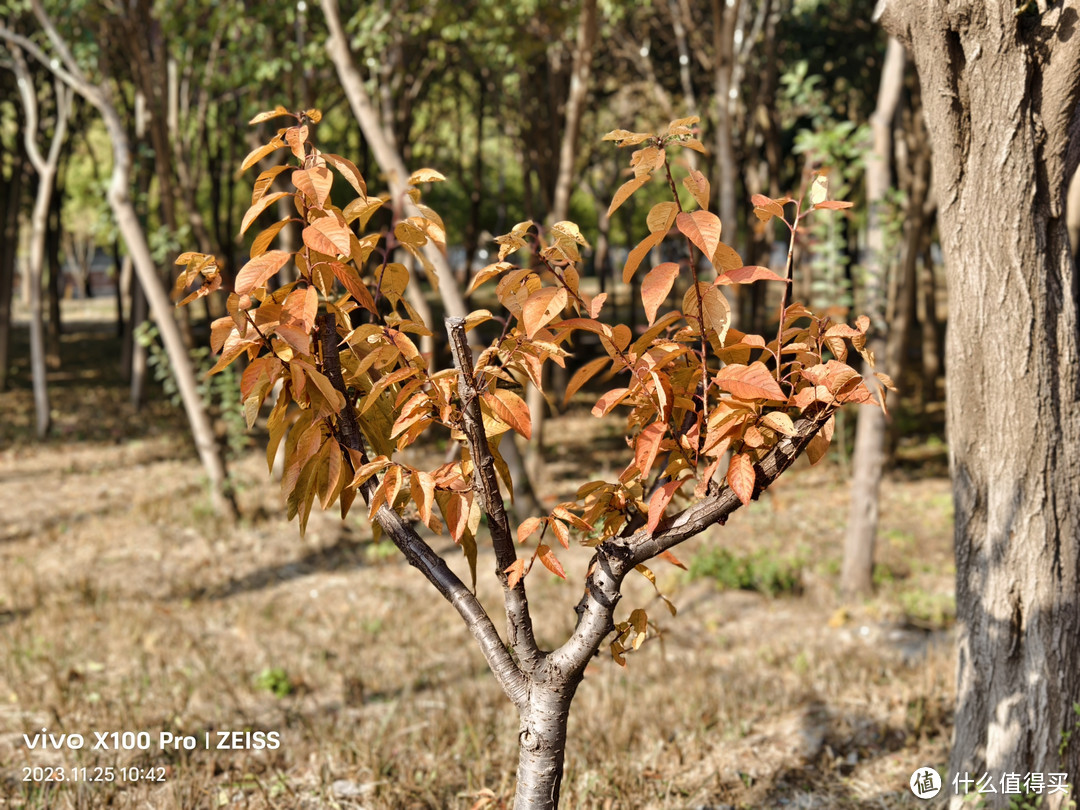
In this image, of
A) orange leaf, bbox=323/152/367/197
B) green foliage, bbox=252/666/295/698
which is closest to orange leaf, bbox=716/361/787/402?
orange leaf, bbox=323/152/367/197

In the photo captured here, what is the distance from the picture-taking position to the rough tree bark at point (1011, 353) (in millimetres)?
2535

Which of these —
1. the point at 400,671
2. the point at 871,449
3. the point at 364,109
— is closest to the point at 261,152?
the point at 400,671

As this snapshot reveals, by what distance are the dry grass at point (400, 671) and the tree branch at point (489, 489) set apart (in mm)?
455

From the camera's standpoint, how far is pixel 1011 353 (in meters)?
2.66

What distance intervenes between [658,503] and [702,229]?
562mm

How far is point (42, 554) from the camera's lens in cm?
731

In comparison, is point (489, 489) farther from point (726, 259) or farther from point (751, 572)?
point (751, 572)

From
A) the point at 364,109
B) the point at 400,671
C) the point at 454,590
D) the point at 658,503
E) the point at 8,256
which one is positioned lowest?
the point at 400,671

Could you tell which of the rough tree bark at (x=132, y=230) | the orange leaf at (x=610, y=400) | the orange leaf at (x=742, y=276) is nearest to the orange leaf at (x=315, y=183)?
the orange leaf at (x=610, y=400)

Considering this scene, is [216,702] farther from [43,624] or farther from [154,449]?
[154,449]

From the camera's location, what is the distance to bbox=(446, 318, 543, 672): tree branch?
1740mm

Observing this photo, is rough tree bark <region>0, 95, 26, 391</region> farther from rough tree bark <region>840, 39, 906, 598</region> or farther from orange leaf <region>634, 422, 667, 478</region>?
orange leaf <region>634, 422, 667, 478</region>

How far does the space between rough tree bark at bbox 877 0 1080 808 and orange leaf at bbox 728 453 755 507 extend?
1.43 metres

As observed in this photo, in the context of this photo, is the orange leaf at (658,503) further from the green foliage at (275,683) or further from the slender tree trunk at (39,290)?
the slender tree trunk at (39,290)
